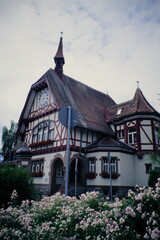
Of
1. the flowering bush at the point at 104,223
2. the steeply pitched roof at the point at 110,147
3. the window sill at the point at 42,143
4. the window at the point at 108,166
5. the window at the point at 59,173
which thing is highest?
the window sill at the point at 42,143

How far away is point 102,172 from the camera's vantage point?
1752 cm

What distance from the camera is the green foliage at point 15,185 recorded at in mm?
8587

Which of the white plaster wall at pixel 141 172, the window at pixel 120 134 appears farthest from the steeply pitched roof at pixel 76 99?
the white plaster wall at pixel 141 172

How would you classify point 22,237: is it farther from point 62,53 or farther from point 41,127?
point 62,53

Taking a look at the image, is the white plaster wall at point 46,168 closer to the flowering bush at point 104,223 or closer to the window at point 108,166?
the window at point 108,166

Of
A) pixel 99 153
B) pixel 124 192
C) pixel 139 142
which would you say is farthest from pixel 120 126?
pixel 124 192

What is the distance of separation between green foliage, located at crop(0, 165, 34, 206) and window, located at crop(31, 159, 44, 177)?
9.98 m

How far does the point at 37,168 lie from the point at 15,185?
39.4 ft

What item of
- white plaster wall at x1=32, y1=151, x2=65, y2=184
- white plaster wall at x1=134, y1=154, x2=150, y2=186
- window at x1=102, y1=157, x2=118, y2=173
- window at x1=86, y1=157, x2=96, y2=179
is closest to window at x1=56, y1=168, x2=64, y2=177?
white plaster wall at x1=32, y1=151, x2=65, y2=184

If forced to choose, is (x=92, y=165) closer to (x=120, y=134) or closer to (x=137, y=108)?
(x=120, y=134)

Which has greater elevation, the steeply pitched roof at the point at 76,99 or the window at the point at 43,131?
the steeply pitched roof at the point at 76,99

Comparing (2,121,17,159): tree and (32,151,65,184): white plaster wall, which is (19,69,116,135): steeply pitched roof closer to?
(32,151,65,184): white plaster wall

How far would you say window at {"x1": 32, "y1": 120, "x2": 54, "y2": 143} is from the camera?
20.3 meters

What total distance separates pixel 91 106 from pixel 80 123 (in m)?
5.76
